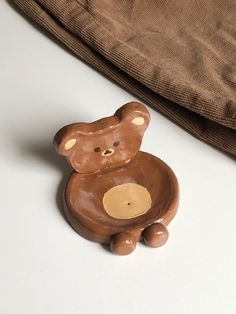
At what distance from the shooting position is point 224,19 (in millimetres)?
685

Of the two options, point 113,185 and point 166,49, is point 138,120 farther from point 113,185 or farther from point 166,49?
point 166,49

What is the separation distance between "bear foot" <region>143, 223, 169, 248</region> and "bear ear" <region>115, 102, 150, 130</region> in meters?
0.09

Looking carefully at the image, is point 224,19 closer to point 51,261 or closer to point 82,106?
point 82,106

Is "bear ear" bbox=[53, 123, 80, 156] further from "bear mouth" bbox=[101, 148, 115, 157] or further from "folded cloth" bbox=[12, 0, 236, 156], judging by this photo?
"folded cloth" bbox=[12, 0, 236, 156]

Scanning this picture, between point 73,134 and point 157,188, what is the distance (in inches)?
3.4

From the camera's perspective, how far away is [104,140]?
488mm

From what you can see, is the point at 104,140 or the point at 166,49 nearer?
the point at 104,140

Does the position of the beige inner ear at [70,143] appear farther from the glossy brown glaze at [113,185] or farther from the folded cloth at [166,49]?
the folded cloth at [166,49]

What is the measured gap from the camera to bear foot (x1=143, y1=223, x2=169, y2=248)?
46cm

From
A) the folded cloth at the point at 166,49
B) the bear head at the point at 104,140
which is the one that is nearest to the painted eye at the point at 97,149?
the bear head at the point at 104,140

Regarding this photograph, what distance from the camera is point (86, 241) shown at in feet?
1.55

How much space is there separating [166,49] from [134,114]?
18cm

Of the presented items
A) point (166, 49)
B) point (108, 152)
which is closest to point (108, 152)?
point (108, 152)

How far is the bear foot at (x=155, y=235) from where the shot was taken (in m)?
0.46
